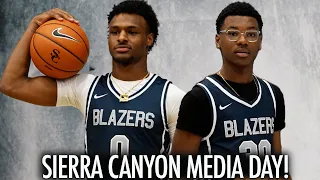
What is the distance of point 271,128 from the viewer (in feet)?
6.96

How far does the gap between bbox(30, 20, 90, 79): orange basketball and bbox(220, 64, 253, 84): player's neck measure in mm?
651

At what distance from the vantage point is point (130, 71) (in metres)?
2.23

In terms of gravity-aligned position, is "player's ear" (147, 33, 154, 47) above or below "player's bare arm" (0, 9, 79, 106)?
above

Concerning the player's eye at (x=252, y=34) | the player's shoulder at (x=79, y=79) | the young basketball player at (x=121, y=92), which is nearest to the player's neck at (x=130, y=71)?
the young basketball player at (x=121, y=92)

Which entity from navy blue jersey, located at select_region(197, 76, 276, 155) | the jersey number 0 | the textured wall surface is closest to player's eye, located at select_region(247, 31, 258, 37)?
navy blue jersey, located at select_region(197, 76, 276, 155)

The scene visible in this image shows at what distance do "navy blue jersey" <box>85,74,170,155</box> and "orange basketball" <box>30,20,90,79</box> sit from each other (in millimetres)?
150

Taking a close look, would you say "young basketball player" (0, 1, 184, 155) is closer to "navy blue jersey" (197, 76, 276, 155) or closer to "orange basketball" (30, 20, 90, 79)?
"orange basketball" (30, 20, 90, 79)

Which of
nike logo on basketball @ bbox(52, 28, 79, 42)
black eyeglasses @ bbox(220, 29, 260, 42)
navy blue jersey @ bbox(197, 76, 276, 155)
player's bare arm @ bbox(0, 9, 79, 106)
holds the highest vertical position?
nike logo on basketball @ bbox(52, 28, 79, 42)

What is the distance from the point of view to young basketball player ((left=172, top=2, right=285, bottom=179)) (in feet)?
6.64

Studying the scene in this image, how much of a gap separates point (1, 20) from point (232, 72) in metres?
2.90

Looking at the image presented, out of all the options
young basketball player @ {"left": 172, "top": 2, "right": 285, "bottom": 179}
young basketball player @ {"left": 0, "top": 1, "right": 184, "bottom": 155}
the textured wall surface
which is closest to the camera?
young basketball player @ {"left": 172, "top": 2, "right": 285, "bottom": 179}

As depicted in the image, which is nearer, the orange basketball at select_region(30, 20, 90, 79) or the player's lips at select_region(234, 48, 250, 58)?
the player's lips at select_region(234, 48, 250, 58)

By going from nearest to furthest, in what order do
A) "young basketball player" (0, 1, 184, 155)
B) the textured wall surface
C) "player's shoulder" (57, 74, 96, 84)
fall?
"young basketball player" (0, 1, 184, 155) → "player's shoulder" (57, 74, 96, 84) → the textured wall surface

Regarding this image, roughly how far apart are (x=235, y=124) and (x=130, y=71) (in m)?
0.53
